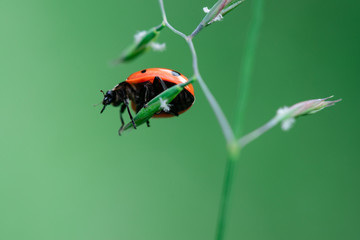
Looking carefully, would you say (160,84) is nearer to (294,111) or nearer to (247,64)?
(294,111)

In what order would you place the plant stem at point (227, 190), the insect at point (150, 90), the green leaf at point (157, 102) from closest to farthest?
the plant stem at point (227, 190)
the green leaf at point (157, 102)
the insect at point (150, 90)

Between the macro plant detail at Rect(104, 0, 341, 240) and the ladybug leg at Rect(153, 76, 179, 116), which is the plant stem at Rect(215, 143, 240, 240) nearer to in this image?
the macro plant detail at Rect(104, 0, 341, 240)

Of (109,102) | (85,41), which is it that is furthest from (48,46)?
(109,102)

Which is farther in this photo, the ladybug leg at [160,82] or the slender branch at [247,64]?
the ladybug leg at [160,82]

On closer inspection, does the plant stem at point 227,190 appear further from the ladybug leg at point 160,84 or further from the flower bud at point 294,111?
the ladybug leg at point 160,84

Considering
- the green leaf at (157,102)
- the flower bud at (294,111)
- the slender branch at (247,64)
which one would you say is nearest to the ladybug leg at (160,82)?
the green leaf at (157,102)

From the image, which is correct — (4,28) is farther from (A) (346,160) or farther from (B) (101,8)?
(A) (346,160)

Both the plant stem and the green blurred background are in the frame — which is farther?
the green blurred background

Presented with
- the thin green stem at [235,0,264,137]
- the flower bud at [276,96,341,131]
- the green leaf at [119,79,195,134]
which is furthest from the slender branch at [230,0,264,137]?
the green leaf at [119,79,195,134]

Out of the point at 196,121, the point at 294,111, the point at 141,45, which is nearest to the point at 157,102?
the point at 141,45
